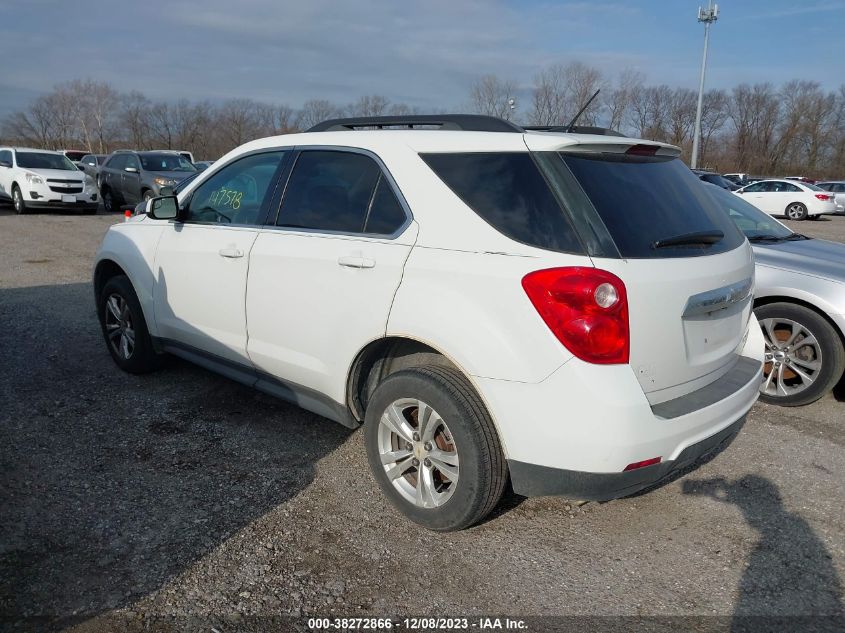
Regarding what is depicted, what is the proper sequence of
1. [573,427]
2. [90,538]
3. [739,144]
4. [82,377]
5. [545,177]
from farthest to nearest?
[739,144] < [82,377] < [90,538] < [545,177] < [573,427]

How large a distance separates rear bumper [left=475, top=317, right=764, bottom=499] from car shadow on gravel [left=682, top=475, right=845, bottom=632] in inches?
23.5

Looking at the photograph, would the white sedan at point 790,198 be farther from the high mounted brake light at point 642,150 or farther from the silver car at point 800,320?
the high mounted brake light at point 642,150

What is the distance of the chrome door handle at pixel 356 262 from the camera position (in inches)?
123

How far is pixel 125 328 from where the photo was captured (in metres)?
5.03

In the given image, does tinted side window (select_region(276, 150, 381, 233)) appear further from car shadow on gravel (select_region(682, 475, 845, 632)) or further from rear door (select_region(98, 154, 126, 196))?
rear door (select_region(98, 154, 126, 196))

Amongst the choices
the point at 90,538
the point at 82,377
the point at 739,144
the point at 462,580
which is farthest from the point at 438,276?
the point at 739,144

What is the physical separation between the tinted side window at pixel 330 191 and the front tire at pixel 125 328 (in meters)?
1.76

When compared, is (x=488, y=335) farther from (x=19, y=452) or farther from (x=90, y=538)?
(x=19, y=452)

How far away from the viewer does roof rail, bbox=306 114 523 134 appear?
122 inches

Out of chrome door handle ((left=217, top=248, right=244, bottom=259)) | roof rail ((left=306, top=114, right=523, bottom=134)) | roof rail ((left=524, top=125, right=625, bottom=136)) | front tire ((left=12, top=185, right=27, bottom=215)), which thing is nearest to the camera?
roof rail ((left=306, top=114, right=523, bottom=134))

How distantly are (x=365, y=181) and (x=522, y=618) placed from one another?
2.14 meters

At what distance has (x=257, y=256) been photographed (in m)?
3.74

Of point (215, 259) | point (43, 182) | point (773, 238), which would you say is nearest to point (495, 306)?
point (215, 259)

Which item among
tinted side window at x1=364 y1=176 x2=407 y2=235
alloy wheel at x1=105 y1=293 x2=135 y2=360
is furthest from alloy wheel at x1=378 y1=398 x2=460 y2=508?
alloy wheel at x1=105 y1=293 x2=135 y2=360
